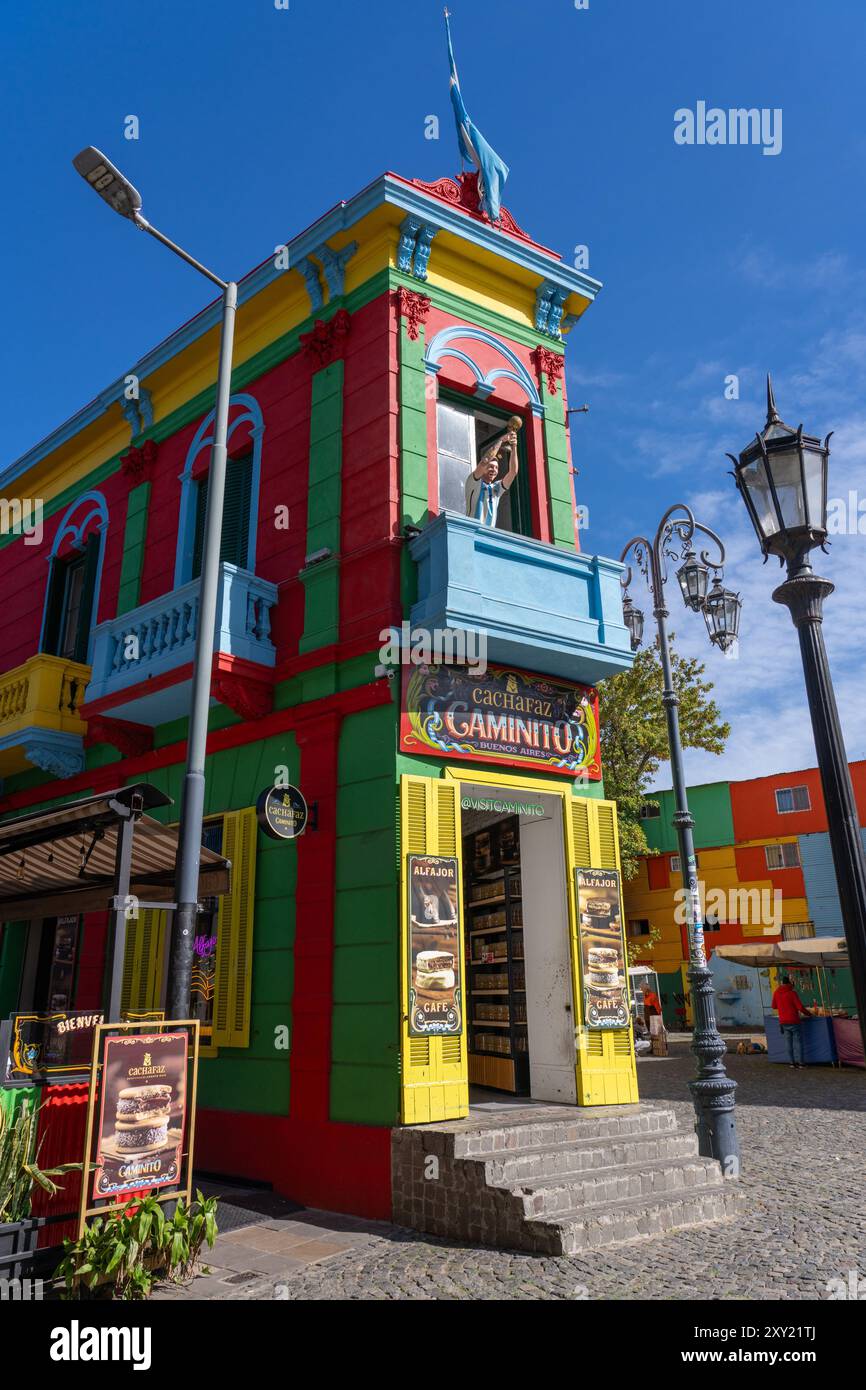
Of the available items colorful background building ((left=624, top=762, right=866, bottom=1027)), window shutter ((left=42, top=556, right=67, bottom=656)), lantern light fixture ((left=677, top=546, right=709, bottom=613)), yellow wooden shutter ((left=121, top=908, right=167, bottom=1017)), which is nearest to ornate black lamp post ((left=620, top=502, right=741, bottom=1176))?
lantern light fixture ((left=677, top=546, right=709, bottom=613))

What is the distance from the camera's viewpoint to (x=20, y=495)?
17.9m

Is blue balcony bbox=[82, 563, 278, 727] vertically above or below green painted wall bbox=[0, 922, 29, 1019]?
above

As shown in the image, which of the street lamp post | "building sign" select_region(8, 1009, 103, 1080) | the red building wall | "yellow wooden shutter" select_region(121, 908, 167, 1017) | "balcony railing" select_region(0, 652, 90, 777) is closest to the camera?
the street lamp post

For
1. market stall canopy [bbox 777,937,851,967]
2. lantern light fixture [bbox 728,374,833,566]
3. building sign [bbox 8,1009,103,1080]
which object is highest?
lantern light fixture [bbox 728,374,833,566]

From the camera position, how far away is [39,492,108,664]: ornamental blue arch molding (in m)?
15.1

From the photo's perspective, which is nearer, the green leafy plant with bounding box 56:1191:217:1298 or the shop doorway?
the green leafy plant with bounding box 56:1191:217:1298

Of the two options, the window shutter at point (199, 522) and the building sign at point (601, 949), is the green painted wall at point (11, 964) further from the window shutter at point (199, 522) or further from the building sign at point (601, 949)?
the building sign at point (601, 949)

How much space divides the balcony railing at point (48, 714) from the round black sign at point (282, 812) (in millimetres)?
5828

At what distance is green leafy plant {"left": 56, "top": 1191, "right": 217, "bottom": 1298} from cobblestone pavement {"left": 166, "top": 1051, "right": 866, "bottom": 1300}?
33 cm

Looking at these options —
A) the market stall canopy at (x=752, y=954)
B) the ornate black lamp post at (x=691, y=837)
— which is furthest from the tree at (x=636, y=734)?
the ornate black lamp post at (x=691, y=837)

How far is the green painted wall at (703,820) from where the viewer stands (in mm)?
37062

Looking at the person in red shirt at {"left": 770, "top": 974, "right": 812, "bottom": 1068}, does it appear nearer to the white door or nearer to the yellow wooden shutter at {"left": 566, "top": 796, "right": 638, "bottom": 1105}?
the yellow wooden shutter at {"left": 566, "top": 796, "right": 638, "bottom": 1105}

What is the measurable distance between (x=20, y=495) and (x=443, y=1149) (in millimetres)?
15015

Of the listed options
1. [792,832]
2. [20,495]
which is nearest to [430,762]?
[20,495]
